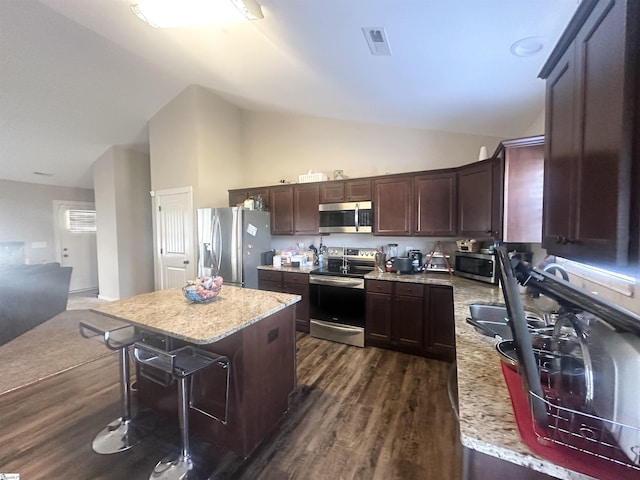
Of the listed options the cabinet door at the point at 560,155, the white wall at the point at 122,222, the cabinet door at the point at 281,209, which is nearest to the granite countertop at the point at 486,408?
the cabinet door at the point at 560,155

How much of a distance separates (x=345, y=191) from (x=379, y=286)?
4.63 feet

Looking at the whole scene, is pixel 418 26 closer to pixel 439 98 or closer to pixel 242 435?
pixel 439 98

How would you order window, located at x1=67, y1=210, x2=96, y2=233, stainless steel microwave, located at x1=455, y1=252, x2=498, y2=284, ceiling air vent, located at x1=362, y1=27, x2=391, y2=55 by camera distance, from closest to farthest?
ceiling air vent, located at x1=362, y1=27, x2=391, y2=55, stainless steel microwave, located at x1=455, y1=252, x2=498, y2=284, window, located at x1=67, y1=210, x2=96, y2=233

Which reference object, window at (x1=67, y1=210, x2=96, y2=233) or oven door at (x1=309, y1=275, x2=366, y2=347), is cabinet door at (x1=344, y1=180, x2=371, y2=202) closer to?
oven door at (x1=309, y1=275, x2=366, y2=347)

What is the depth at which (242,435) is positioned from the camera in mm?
1745

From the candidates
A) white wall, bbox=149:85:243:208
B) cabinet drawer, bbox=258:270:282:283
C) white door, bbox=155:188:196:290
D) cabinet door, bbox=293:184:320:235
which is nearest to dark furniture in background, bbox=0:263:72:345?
white door, bbox=155:188:196:290

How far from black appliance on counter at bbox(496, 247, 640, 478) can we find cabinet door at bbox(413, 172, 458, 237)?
2.37m

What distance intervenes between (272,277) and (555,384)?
11.4 ft

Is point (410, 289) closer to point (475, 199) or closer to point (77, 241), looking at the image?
point (475, 199)

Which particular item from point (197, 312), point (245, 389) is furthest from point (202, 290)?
point (245, 389)

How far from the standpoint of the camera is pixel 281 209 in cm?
431

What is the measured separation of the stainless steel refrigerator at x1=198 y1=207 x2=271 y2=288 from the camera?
395 centimetres

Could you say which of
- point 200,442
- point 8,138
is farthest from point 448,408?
point 8,138

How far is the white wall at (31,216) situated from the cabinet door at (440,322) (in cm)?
846
